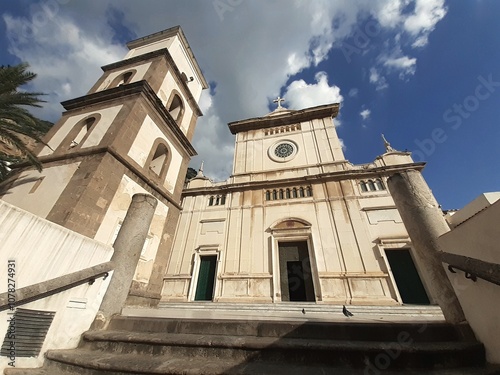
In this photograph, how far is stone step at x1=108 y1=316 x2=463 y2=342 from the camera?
2.95 m

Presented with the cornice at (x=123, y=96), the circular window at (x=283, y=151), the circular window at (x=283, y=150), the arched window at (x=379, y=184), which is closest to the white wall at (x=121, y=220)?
the cornice at (x=123, y=96)

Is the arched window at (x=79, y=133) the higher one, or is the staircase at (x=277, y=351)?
the arched window at (x=79, y=133)

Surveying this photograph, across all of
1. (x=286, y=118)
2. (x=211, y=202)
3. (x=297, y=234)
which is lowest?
(x=297, y=234)

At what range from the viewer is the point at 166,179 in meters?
11.7

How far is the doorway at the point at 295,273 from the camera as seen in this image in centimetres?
1080

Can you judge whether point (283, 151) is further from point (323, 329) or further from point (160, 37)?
point (323, 329)

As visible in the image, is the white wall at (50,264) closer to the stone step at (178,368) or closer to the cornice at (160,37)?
the stone step at (178,368)

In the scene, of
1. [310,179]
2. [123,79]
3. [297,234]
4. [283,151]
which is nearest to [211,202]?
[297,234]

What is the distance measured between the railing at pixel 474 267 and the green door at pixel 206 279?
35.2 ft

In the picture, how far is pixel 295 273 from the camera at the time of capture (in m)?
11.5

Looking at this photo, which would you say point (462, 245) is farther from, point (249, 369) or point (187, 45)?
point (187, 45)

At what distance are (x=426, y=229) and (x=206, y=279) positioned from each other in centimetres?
1094

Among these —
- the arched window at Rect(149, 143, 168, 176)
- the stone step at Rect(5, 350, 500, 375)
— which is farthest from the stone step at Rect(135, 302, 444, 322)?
the arched window at Rect(149, 143, 168, 176)

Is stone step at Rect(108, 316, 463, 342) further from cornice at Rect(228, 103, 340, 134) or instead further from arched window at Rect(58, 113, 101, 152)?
cornice at Rect(228, 103, 340, 134)
